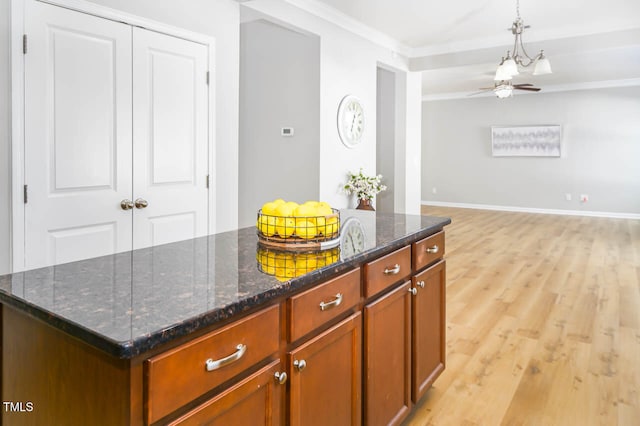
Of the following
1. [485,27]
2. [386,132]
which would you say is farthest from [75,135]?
[386,132]

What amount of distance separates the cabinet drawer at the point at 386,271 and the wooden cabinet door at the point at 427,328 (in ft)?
0.46

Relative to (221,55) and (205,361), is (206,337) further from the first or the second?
(221,55)

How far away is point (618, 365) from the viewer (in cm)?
276

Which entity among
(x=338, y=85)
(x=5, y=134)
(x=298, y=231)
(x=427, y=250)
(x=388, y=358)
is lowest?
(x=388, y=358)

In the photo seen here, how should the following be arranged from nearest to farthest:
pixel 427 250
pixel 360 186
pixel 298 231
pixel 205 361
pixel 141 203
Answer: pixel 205 361 < pixel 298 231 < pixel 427 250 < pixel 141 203 < pixel 360 186

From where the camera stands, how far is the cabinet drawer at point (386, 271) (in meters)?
1.65

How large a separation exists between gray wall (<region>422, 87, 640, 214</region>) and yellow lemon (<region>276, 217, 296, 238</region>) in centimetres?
976

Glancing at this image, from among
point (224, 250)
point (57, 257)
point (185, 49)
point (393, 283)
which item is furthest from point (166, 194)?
point (393, 283)

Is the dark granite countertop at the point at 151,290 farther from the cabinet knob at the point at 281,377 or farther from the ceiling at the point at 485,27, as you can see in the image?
the ceiling at the point at 485,27

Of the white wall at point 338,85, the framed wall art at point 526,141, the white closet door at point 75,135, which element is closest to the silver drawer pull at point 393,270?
the white closet door at point 75,135

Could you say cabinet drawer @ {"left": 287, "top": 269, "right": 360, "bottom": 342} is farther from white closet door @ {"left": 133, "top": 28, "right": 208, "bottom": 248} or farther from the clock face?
white closet door @ {"left": 133, "top": 28, "right": 208, "bottom": 248}

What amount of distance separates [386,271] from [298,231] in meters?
0.39

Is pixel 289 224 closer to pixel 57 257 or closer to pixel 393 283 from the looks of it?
pixel 393 283

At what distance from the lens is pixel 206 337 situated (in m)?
1.01
